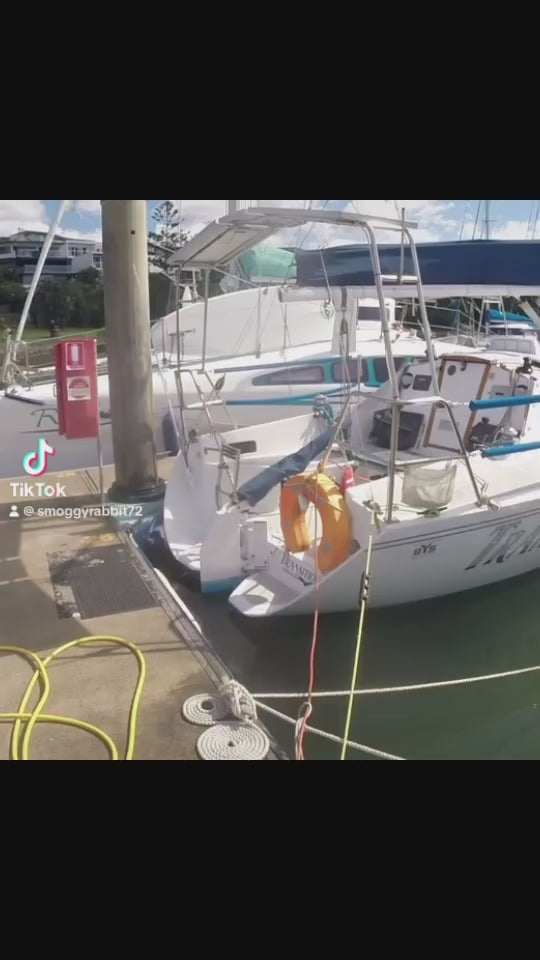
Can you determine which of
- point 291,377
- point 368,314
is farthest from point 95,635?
point 368,314

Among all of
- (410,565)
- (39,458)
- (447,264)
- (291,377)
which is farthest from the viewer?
(291,377)

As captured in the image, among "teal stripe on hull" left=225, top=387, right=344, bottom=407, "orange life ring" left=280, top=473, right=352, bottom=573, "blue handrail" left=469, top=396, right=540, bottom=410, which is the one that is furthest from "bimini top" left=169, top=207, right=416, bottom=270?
"teal stripe on hull" left=225, top=387, right=344, bottom=407

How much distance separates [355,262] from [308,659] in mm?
4685

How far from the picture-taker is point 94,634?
420cm

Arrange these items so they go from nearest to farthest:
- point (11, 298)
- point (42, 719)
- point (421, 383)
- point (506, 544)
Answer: point (42, 719), point (506, 544), point (421, 383), point (11, 298)

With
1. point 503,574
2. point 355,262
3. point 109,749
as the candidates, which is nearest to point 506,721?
point 503,574

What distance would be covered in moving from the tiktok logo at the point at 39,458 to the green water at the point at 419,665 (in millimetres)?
4082

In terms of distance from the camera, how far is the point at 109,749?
10.3 feet

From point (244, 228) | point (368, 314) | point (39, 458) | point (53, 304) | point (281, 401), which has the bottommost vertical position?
point (39, 458)

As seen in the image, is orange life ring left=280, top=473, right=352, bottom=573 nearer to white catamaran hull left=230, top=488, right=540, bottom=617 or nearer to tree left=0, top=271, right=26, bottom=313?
white catamaran hull left=230, top=488, right=540, bottom=617

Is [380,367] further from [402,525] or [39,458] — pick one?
[402,525]

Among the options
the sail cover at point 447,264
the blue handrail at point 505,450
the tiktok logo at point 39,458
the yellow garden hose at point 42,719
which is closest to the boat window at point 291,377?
the sail cover at point 447,264

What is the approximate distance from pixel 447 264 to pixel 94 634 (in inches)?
190

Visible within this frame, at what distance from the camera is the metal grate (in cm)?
456
